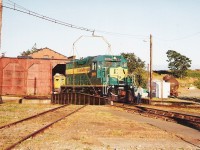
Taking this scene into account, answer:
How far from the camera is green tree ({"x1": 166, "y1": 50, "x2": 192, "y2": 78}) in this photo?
98.8 meters

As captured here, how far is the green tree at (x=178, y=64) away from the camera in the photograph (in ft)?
324

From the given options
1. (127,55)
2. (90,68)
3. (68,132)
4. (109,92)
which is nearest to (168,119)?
(68,132)

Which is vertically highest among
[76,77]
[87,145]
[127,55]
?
[127,55]

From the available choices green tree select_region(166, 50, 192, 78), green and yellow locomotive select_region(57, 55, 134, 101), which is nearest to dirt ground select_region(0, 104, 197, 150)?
green and yellow locomotive select_region(57, 55, 134, 101)

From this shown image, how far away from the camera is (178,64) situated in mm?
100438

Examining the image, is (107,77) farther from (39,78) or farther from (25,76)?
(25,76)

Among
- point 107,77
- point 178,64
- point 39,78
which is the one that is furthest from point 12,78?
point 178,64

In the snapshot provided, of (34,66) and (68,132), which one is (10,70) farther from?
(68,132)

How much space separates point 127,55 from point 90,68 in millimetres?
45829

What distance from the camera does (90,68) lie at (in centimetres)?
2839

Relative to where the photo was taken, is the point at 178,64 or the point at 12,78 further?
the point at 178,64

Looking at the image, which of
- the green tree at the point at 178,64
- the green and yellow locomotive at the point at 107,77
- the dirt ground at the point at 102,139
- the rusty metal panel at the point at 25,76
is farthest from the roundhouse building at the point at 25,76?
the green tree at the point at 178,64

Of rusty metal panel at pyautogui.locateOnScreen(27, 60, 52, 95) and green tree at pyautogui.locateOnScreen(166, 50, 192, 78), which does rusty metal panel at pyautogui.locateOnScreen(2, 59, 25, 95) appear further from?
green tree at pyautogui.locateOnScreen(166, 50, 192, 78)

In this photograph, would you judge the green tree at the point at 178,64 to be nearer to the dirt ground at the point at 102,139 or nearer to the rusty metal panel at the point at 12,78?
the rusty metal panel at the point at 12,78
